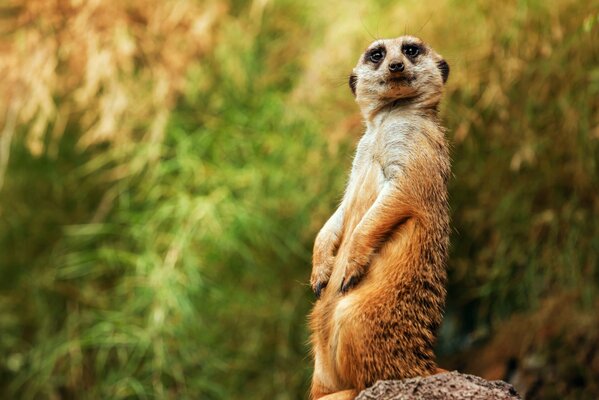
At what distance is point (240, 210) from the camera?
5023 mm

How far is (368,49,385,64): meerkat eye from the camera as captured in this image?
262cm

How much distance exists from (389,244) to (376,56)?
565 mm

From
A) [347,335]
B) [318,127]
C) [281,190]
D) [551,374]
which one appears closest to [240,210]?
[281,190]

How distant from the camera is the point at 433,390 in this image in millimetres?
2293

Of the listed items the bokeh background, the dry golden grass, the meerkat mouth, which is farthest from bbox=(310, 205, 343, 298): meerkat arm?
the dry golden grass

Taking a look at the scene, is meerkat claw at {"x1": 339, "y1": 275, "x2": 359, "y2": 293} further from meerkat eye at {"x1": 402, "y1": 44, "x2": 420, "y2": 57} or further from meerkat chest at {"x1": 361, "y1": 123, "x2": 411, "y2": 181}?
meerkat eye at {"x1": 402, "y1": 44, "x2": 420, "y2": 57}

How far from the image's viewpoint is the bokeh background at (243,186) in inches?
170

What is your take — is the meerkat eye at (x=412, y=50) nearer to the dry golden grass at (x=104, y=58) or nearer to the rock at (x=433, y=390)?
the rock at (x=433, y=390)

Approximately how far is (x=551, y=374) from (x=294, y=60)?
8.61 feet

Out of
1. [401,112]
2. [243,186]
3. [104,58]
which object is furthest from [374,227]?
[104,58]

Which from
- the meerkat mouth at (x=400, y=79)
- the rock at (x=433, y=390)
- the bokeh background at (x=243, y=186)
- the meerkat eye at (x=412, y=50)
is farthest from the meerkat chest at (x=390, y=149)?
the bokeh background at (x=243, y=186)

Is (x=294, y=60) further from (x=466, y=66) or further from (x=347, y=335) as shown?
(x=347, y=335)

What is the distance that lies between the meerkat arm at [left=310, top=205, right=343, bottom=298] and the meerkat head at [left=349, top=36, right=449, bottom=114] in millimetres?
350

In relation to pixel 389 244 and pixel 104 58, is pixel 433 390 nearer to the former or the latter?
pixel 389 244
